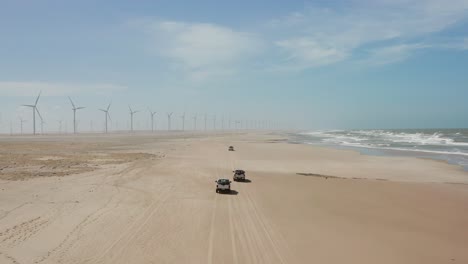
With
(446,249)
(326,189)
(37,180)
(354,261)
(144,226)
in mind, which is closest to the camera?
(354,261)

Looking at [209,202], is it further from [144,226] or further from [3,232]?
[3,232]

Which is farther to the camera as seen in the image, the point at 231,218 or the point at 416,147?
the point at 416,147

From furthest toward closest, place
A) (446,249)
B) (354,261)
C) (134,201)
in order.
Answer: (134,201) → (446,249) → (354,261)

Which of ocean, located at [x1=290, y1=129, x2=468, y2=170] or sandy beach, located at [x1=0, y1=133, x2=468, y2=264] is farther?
ocean, located at [x1=290, y1=129, x2=468, y2=170]

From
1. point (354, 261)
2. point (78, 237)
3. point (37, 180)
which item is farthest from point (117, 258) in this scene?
point (37, 180)

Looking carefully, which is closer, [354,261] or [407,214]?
[354,261]

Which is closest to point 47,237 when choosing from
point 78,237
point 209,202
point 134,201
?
point 78,237

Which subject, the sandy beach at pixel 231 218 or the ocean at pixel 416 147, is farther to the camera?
the ocean at pixel 416 147
